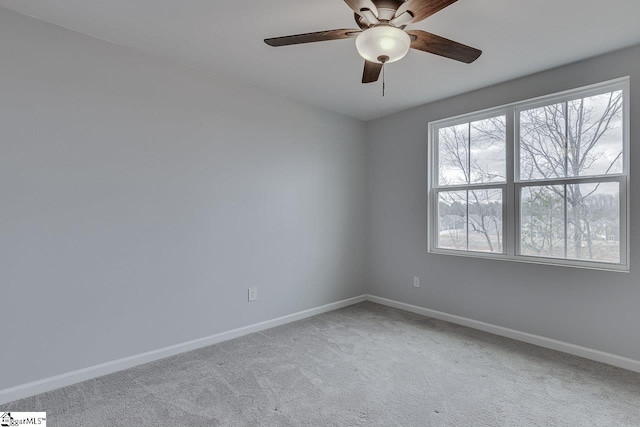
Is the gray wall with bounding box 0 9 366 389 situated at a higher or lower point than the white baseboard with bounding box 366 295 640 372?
higher

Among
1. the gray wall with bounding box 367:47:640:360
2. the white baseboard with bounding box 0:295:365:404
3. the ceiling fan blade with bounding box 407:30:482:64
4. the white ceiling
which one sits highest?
the white ceiling

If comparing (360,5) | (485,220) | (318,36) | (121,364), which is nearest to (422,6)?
(360,5)

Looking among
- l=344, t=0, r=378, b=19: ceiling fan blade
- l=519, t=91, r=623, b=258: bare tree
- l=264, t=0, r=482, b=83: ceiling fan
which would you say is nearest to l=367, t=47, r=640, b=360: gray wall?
l=519, t=91, r=623, b=258: bare tree

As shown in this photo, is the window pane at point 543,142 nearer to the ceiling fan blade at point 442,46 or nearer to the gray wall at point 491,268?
the gray wall at point 491,268

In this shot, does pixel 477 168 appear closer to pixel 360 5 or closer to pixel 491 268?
pixel 491 268

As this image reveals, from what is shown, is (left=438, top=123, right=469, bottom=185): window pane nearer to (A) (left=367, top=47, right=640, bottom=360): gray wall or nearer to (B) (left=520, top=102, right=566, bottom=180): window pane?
(A) (left=367, top=47, right=640, bottom=360): gray wall

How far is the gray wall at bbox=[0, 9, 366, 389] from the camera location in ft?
6.99

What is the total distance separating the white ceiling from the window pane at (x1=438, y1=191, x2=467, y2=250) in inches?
46.3

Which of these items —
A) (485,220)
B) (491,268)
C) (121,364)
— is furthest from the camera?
(485,220)

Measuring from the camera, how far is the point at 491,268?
10.8 ft

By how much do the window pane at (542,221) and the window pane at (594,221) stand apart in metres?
0.07

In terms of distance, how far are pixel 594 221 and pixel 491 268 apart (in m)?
0.93

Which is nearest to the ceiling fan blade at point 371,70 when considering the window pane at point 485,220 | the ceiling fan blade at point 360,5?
the ceiling fan blade at point 360,5

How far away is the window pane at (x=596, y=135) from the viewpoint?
2.62m
